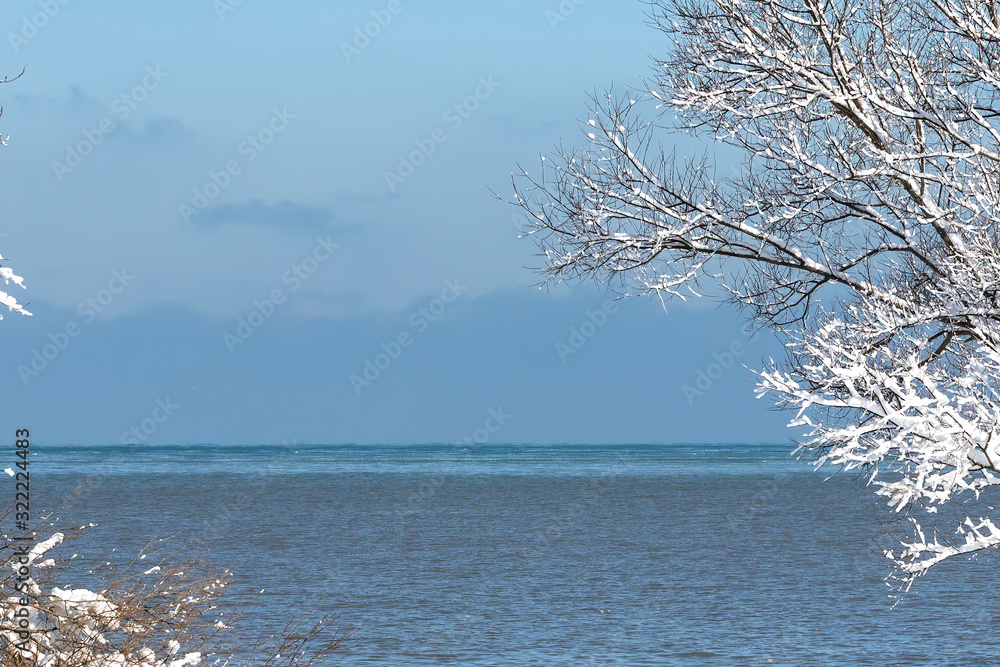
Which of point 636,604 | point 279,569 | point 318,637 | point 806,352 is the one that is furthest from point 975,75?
point 279,569

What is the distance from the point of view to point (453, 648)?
15172 mm

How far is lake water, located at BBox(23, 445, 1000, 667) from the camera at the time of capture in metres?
15.5

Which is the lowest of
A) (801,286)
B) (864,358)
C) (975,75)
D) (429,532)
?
(429,532)

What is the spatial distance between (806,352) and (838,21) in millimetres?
2367

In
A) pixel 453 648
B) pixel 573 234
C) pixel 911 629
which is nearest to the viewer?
pixel 573 234

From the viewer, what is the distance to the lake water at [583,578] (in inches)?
608

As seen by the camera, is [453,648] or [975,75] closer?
[975,75]

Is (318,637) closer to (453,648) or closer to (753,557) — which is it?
(453,648)

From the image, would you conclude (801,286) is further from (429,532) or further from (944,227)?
(429,532)

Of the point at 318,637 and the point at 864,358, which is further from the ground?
the point at 864,358

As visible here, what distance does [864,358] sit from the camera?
23.5 feet

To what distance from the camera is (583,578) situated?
2250cm

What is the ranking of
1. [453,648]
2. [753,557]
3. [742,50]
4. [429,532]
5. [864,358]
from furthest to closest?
[429,532] → [753,557] → [453,648] → [742,50] → [864,358]

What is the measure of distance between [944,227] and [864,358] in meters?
1.28
